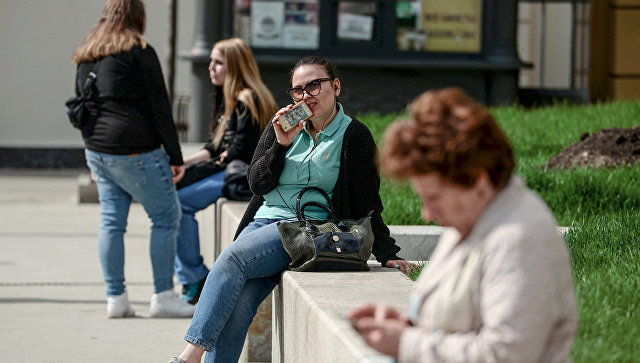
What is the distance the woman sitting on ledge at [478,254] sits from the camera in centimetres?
226

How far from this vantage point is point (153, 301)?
6.46 meters

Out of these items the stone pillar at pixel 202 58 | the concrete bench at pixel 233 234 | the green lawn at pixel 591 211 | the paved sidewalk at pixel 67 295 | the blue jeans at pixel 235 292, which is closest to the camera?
the green lawn at pixel 591 211

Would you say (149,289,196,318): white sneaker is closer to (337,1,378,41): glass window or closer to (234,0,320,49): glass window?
(234,0,320,49): glass window

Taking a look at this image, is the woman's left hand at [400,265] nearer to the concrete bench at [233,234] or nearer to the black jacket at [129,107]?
the concrete bench at [233,234]

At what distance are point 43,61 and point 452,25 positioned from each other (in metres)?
7.54

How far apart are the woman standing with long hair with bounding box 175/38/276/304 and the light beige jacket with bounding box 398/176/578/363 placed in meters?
4.24

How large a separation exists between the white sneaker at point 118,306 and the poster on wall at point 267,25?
28.0 feet

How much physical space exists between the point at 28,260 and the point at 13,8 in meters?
11.1

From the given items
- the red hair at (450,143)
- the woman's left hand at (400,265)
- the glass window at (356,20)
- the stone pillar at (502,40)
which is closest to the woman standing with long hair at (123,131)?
Result: the woman's left hand at (400,265)

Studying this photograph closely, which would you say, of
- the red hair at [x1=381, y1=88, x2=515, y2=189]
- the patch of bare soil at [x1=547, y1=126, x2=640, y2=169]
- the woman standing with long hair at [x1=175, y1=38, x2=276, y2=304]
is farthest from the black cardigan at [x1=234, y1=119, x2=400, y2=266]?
the patch of bare soil at [x1=547, y1=126, x2=640, y2=169]

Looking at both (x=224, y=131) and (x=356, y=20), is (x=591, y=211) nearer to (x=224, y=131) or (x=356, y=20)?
(x=224, y=131)

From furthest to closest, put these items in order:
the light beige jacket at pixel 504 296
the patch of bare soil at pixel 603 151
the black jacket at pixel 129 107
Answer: the patch of bare soil at pixel 603 151 → the black jacket at pixel 129 107 → the light beige jacket at pixel 504 296

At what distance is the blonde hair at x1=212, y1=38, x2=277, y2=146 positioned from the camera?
6637mm

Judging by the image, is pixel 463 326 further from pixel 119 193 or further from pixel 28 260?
pixel 28 260
